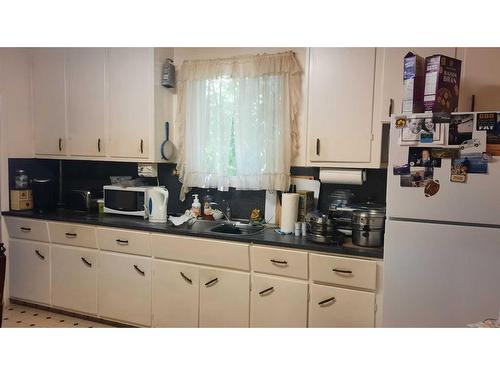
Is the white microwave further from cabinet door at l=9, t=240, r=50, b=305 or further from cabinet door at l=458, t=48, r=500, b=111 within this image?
cabinet door at l=458, t=48, r=500, b=111

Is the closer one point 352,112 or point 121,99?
point 352,112

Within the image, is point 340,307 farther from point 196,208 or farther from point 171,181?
point 171,181

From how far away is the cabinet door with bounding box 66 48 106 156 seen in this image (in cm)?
305

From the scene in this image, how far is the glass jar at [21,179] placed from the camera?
3.24 metres

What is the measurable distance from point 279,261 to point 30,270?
224 centimetres

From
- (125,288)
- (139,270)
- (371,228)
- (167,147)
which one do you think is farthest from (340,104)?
(125,288)

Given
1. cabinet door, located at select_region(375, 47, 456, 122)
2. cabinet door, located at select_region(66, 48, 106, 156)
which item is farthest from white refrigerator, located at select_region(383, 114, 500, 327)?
cabinet door, located at select_region(66, 48, 106, 156)

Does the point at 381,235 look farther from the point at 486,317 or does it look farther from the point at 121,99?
the point at 121,99

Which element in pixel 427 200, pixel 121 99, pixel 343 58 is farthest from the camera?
pixel 121 99

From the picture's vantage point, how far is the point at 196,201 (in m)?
3.02

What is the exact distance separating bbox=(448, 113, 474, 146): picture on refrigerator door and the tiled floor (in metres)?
2.74

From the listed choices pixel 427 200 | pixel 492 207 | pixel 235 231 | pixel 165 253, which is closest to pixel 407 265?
pixel 427 200

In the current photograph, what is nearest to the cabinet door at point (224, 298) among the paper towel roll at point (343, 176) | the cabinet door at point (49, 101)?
the paper towel roll at point (343, 176)

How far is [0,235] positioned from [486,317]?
3614 mm
